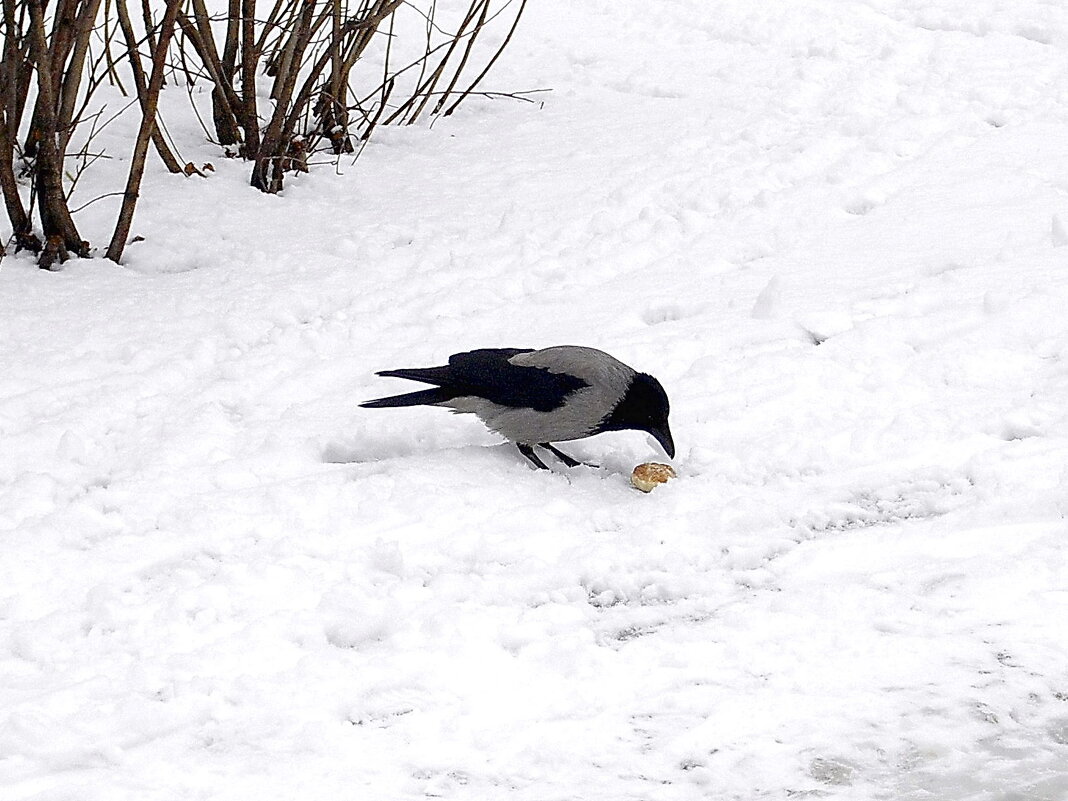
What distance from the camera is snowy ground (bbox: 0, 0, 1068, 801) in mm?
2076

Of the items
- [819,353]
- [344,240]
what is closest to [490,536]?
[819,353]

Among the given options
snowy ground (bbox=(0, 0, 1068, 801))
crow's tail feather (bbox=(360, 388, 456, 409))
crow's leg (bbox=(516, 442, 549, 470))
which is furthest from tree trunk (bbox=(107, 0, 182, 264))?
crow's leg (bbox=(516, 442, 549, 470))

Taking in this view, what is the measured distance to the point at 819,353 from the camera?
355 centimetres

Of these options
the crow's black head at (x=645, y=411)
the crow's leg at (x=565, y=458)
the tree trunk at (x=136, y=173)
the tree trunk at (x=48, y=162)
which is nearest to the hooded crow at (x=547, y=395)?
the crow's black head at (x=645, y=411)

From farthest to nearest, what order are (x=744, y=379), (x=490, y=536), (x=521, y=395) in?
1. (x=744, y=379)
2. (x=521, y=395)
3. (x=490, y=536)

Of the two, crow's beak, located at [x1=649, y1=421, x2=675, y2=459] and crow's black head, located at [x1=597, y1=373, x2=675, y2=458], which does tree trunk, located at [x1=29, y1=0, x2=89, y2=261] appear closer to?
crow's black head, located at [x1=597, y1=373, x2=675, y2=458]

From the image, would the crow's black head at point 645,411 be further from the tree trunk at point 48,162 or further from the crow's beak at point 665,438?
the tree trunk at point 48,162

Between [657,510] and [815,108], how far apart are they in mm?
3465

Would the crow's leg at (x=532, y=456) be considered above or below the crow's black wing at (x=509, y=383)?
below

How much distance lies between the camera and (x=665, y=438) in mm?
2990

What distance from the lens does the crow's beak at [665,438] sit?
298 cm

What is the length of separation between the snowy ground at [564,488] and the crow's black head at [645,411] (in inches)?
6.7

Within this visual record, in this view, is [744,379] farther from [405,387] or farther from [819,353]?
[405,387]

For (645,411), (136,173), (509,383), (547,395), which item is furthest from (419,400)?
(136,173)
